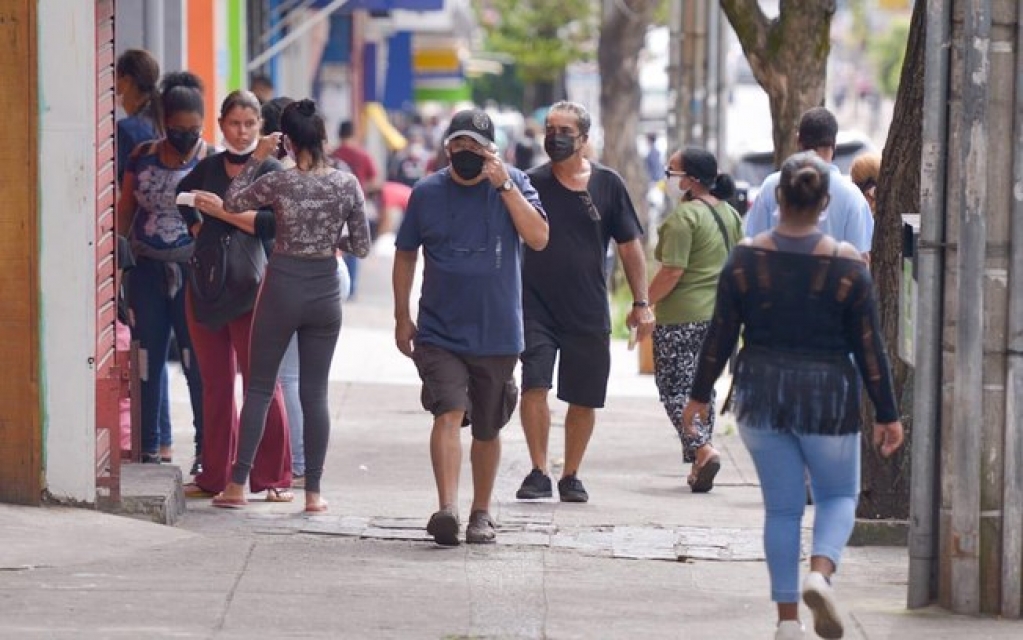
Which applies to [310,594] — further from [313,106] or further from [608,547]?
[313,106]

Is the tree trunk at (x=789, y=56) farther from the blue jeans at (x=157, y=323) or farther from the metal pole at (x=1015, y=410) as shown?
the metal pole at (x=1015, y=410)

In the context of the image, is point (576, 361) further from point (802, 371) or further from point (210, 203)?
point (802, 371)

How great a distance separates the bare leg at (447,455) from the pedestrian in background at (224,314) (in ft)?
3.84

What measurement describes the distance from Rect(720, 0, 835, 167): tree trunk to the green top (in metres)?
1.62

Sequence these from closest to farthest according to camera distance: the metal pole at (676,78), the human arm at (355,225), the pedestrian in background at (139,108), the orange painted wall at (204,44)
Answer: the human arm at (355,225)
the pedestrian in background at (139,108)
the orange painted wall at (204,44)
the metal pole at (676,78)

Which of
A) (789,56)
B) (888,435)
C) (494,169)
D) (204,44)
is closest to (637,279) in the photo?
(494,169)

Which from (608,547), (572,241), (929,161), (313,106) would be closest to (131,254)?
(313,106)

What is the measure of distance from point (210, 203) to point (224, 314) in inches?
19.7

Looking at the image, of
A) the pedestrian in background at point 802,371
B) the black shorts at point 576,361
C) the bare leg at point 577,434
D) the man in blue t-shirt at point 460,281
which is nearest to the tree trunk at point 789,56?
the black shorts at point 576,361

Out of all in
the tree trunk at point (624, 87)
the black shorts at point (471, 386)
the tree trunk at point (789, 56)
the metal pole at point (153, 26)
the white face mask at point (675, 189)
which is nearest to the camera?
the black shorts at point (471, 386)

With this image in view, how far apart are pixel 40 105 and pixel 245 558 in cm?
195

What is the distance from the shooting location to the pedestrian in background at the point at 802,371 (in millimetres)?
6930

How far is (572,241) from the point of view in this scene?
10305 millimetres

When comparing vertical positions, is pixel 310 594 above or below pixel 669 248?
below
